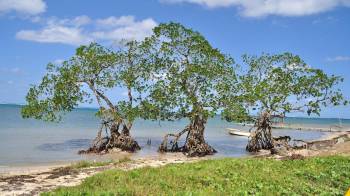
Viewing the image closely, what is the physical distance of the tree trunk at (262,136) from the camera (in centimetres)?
3806

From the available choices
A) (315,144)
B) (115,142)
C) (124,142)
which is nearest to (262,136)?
(315,144)

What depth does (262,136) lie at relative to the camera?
39.2 m

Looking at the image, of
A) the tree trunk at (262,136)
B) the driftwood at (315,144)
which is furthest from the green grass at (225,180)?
the tree trunk at (262,136)

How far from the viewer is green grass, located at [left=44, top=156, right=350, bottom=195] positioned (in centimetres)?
1347

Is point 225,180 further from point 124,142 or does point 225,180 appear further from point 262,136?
point 262,136

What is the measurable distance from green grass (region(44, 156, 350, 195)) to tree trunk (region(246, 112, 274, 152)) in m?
18.6

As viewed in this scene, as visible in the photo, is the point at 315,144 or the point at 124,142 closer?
the point at 124,142

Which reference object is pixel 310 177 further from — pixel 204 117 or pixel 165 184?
pixel 204 117

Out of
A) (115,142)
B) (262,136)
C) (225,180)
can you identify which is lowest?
(225,180)

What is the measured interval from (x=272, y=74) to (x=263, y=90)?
5.38 feet

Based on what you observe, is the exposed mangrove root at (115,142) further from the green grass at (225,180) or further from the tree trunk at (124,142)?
the green grass at (225,180)

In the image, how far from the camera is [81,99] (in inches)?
1382

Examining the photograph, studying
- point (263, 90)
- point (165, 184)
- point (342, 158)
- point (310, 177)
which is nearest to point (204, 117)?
point (263, 90)

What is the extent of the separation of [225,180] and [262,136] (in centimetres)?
2442
